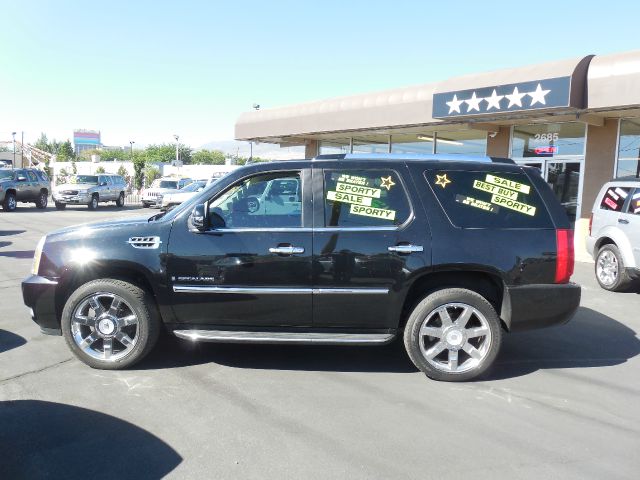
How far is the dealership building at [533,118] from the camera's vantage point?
1102cm

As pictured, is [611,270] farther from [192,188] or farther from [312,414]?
[192,188]

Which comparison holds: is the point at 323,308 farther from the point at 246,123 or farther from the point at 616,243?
the point at 246,123

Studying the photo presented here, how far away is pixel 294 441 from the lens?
3.41 m

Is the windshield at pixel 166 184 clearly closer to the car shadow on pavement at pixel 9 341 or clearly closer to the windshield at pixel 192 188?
the windshield at pixel 192 188

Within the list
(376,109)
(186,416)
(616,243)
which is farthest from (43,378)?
(376,109)

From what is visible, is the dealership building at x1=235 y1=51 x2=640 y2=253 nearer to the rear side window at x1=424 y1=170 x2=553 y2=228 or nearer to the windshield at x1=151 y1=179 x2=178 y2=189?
the rear side window at x1=424 y1=170 x2=553 y2=228

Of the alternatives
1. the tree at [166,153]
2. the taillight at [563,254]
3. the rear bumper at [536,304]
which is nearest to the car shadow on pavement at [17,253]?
the rear bumper at [536,304]

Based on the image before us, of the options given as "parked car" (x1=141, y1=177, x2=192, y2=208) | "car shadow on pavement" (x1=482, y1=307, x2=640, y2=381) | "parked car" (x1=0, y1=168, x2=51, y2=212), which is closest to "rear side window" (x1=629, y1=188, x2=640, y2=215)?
"car shadow on pavement" (x1=482, y1=307, x2=640, y2=381)

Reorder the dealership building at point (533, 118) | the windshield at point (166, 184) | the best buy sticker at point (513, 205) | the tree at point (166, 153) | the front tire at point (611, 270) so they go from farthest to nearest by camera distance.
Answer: the tree at point (166, 153) < the windshield at point (166, 184) < the dealership building at point (533, 118) < the front tire at point (611, 270) < the best buy sticker at point (513, 205)

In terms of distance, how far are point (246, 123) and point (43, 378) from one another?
18.1m

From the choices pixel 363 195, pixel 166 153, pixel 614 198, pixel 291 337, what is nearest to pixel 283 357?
pixel 291 337

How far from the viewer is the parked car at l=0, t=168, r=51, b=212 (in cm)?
2250

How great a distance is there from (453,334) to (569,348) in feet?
5.76

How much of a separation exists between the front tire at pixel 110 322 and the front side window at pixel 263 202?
39.0 inches
